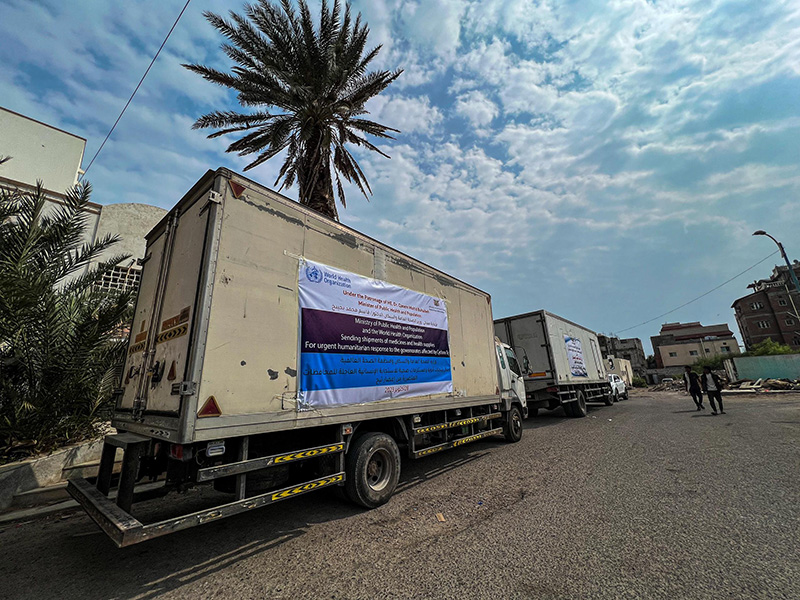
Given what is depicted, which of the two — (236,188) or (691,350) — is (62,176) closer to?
(236,188)

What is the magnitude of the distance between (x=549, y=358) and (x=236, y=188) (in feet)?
39.8

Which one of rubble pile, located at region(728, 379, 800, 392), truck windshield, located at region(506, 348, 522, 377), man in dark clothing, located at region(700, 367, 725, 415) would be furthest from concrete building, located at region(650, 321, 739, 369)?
truck windshield, located at region(506, 348, 522, 377)

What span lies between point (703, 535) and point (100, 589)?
5850 mm

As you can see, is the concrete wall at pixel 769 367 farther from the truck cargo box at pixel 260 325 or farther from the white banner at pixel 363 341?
the truck cargo box at pixel 260 325

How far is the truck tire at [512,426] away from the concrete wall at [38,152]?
20386mm

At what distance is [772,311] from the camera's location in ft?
184

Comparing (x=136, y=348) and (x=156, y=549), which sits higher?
(x=136, y=348)

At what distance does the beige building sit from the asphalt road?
74.5 m

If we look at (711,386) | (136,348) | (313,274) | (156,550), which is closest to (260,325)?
(313,274)

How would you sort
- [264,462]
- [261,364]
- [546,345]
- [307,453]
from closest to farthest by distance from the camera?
[264,462]
[261,364]
[307,453]
[546,345]

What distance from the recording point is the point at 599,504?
4.47m

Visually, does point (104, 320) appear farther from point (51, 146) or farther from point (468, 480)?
point (51, 146)

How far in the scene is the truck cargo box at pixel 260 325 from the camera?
3295 mm

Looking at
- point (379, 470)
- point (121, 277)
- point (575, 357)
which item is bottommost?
Answer: point (379, 470)
